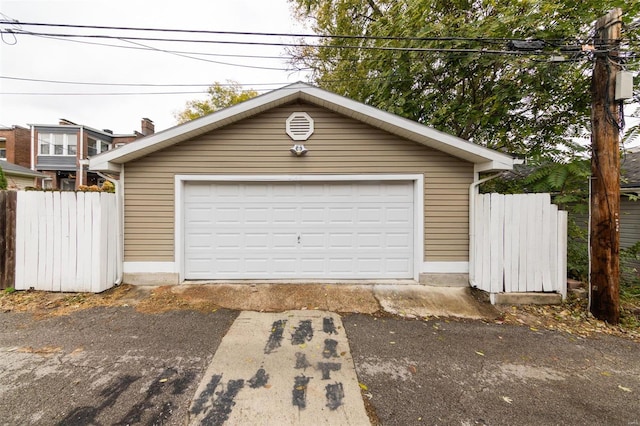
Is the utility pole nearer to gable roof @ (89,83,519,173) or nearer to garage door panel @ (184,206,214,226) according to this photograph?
gable roof @ (89,83,519,173)

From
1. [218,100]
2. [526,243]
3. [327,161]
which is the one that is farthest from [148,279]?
[218,100]

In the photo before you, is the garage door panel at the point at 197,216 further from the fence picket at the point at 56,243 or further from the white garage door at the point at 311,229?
the fence picket at the point at 56,243

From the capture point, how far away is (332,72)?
34.4 feet

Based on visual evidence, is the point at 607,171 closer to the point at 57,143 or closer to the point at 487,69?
the point at 487,69

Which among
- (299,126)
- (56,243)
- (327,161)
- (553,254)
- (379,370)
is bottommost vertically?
(379,370)

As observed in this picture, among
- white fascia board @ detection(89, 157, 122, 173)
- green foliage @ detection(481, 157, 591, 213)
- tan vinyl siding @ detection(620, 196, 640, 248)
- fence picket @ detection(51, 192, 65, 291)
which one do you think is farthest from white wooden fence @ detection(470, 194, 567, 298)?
fence picket @ detection(51, 192, 65, 291)

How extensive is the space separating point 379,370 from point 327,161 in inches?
149

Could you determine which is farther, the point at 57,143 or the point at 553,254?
the point at 57,143

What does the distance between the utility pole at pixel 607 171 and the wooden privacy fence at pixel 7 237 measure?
396 inches

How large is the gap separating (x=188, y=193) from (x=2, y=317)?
10.6ft

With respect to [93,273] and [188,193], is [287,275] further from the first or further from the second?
[93,273]

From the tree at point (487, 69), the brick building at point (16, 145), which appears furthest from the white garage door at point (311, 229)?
the brick building at point (16, 145)

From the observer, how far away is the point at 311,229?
5367 mm

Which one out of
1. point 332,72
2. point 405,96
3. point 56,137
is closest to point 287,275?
point 405,96
